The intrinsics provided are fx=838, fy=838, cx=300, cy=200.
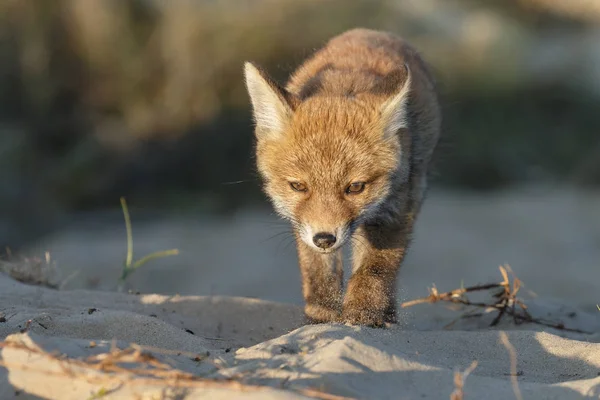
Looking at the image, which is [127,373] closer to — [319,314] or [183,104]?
[319,314]

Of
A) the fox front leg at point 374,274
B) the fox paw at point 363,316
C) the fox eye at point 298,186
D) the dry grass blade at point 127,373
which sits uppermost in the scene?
the fox eye at point 298,186

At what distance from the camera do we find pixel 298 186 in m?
5.23

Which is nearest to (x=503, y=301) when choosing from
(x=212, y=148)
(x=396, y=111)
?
(x=396, y=111)

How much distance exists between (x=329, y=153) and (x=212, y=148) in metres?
9.87

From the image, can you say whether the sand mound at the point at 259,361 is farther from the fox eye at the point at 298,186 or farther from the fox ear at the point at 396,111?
the fox ear at the point at 396,111

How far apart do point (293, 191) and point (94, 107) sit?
1075cm

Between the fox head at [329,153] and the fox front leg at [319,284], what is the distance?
0.38 m

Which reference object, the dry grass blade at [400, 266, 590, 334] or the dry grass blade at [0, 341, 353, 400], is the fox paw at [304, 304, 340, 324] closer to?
the dry grass blade at [400, 266, 590, 334]

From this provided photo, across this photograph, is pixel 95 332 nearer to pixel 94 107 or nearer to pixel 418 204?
pixel 418 204

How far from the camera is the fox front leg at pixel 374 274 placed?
5262 mm

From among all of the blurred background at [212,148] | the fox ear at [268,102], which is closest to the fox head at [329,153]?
the fox ear at [268,102]

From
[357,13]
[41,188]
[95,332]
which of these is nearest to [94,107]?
[41,188]

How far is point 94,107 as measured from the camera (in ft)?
Result: 49.9

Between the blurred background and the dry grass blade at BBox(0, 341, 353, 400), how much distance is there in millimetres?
7577
